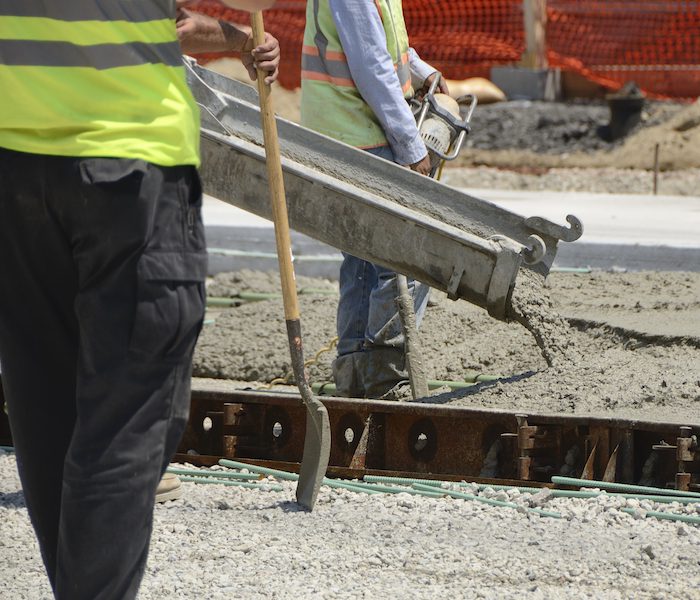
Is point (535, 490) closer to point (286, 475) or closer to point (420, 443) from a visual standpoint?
point (420, 443)

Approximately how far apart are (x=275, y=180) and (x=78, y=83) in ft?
4.67

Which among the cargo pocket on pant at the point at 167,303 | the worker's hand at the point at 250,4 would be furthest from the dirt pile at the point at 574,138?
the cargo pocket on pant at the point at 167,303

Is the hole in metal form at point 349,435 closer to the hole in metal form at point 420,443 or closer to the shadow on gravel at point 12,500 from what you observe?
A: the hole in metal form at point 420,443

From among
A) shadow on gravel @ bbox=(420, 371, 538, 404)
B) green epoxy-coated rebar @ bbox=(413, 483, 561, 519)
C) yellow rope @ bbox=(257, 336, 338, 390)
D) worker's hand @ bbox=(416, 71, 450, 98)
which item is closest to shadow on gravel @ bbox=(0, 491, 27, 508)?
green epoxy-coated rebar @ bbox=(413, 483, 561, 519)

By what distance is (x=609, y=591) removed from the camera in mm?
3502

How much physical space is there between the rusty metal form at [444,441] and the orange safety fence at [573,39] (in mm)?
12770

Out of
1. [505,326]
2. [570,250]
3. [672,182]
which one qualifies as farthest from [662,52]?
[505,326]

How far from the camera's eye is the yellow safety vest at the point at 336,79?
5566 mm

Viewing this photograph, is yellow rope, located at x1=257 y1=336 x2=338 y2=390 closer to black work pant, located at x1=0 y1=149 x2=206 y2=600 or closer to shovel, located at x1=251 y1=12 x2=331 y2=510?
shovel, located at x1=251 y1=12 x2=331 y2=510

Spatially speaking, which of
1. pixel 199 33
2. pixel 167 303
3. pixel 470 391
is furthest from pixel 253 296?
pixel 167 303

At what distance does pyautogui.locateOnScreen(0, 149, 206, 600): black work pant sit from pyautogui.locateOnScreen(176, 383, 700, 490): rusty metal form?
81.9 inches

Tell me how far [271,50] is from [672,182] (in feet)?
31.4

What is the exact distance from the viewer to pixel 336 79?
5605 millimetres

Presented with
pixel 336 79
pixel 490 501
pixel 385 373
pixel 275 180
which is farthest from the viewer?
pixel 385 373
